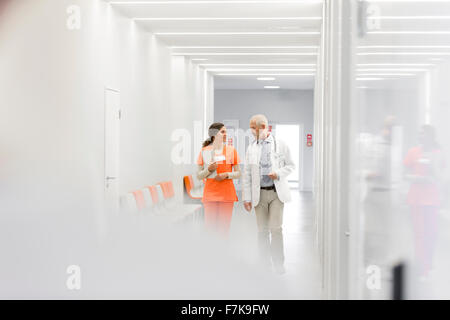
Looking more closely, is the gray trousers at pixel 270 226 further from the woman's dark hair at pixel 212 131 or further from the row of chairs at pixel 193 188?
the woman's dark hair at pixel 212 131

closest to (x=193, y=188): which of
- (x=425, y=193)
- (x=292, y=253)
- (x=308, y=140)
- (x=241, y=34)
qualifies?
(x=308, y=140)

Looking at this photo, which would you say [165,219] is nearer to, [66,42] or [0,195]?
[0,195]

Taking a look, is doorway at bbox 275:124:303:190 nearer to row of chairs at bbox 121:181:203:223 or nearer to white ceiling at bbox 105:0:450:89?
white ceiling at bbox 105:0:450:89

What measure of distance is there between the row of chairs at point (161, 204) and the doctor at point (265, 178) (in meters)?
0.53

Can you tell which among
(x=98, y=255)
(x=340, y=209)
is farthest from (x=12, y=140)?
(x=340, y=209)

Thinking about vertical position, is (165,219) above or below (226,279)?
above

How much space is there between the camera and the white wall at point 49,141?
4508 mm

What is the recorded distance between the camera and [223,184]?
4.66 meters

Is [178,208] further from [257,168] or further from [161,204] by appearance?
[257,168]

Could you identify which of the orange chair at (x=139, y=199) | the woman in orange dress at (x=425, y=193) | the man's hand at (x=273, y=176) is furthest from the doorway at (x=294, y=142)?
the woman in orange dress at (x=425, y=193)

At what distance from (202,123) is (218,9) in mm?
1470

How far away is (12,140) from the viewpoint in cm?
462

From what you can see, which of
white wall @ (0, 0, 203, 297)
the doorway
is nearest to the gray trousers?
the doorway

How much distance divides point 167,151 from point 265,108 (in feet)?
3.52
